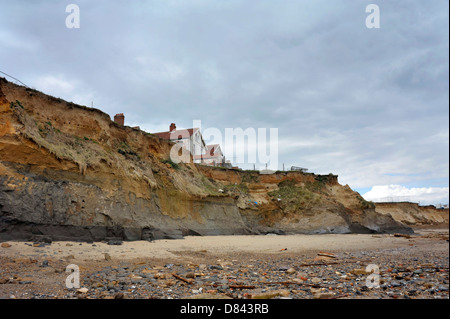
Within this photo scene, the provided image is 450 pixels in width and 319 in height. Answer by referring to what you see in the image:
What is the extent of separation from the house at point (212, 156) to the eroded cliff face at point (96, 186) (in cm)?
1799

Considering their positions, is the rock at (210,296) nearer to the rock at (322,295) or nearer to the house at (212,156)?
the rock at (322,295)

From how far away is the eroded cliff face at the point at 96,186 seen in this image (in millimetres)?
12984

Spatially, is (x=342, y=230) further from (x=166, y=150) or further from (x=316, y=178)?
(x=166, y=150)

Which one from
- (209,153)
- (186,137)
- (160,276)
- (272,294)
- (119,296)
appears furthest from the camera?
(209,153)

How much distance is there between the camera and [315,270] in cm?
934

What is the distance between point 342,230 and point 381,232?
275 inches

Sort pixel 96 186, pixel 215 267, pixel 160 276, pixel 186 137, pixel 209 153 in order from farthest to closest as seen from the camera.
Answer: pixel 209 153, pixel 186 137, pixel 96 186, pixel 215 267, pixel 160 276

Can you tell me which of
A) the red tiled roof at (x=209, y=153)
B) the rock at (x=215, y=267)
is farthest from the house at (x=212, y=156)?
the rock at (x=215, y=267)

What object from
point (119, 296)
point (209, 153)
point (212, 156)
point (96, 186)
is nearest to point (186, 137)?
point (212, 156)

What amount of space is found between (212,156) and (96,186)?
3691 centimetres

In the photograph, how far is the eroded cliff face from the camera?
1298 centimetres

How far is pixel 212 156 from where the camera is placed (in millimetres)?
52719

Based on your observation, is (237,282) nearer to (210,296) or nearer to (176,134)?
(210,296)

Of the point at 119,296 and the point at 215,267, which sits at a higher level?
the point at 119,296
